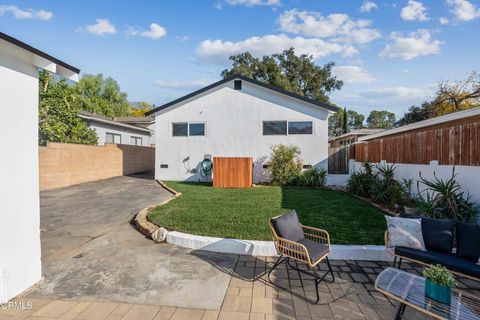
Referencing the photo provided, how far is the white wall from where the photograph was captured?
209 inches

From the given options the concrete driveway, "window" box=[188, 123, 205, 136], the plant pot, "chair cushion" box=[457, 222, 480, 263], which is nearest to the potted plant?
the plant pot

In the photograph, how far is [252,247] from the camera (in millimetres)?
4570

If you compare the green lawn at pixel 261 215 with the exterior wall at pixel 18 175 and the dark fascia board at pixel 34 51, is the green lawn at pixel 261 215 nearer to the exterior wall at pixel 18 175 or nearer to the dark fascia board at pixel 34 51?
the exterior wall at pixel 18 175

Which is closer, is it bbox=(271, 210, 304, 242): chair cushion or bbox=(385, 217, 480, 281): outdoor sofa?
bbox=(385, 217, 480, 281): outdoor sofa

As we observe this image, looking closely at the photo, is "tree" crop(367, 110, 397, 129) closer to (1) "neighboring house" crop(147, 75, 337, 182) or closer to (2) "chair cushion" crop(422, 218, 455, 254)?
(1) "neighboring house" crop(147, 75, 337, 182)

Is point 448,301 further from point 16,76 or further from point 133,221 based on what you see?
point 133,221

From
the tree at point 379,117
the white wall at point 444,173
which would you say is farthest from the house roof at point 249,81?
the tree at point 379,117

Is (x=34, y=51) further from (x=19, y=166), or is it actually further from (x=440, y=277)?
(x=440, y=277)

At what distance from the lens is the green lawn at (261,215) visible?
522cm

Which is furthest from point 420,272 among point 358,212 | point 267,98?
point 267,98

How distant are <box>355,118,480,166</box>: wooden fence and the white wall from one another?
0.40 feet

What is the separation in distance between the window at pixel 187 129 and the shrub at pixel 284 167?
4.16 m

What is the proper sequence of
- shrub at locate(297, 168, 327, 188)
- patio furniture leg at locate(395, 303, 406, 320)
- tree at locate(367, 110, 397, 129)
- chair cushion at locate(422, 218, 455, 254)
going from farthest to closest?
tree at locate(367, 110, 397, 129) < shrub at locate(297, 168, 327, 188) < chair cushion at locate(422, 218, 455, 254) < patio furniture leg at locate(395, 303, 406, 320)

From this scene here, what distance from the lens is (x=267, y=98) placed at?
1320 centimetres
